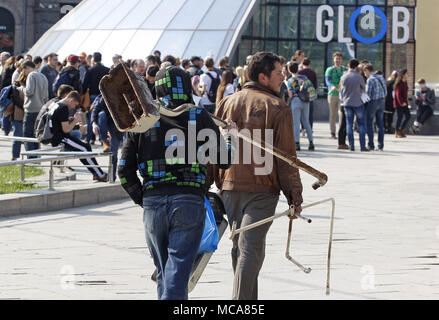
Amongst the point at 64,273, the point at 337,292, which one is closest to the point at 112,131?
the point at 64,273

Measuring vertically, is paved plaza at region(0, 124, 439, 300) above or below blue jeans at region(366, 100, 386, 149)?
below

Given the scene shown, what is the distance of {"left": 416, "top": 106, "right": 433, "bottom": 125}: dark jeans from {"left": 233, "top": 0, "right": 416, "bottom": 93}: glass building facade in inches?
266

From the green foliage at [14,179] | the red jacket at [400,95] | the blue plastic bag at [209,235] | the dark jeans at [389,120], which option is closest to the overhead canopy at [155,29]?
the dark jeans at [389,120]

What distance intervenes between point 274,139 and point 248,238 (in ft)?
2.06

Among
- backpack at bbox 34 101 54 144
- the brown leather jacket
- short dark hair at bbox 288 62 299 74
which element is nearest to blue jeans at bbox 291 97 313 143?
short dark hair at bbox 288 62 299 74

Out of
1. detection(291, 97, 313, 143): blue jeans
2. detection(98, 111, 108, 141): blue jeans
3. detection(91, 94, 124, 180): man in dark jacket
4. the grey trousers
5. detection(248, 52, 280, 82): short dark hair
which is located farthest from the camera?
detection(291, 97, 313, 143): blue jeans

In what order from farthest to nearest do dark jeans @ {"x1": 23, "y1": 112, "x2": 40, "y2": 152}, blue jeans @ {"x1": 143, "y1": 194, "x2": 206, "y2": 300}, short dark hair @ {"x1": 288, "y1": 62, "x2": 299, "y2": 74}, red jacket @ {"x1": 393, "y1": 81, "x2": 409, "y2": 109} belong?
red jacket @ {"x1": 393, "y1": 81, "x2": 409, "y2": 109}
short dark hair @ {"x1": 288, "y1": 62, "x2": 299, "y2": 74}
dark jeans @ {"x1": 23, "y1": 112, "x2": 40, "y2": 152}
blue jeans @ {"x1": 143, "y1": 194, "x2": 206, "y2": 300}

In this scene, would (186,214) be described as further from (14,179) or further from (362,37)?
(362,37)

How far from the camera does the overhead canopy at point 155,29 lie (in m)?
29.9

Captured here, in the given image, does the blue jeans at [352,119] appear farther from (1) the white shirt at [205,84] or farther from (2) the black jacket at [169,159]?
(2) the black jacket at [169,159]

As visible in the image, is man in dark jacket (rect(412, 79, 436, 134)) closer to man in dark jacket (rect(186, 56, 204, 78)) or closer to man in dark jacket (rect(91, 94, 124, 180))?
man in dark jacket (rect(186, 56, 204, 78))

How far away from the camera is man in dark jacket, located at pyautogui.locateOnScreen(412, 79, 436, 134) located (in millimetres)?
25672

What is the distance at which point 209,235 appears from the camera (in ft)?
18.2

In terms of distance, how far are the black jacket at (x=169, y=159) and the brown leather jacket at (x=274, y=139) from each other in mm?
738
